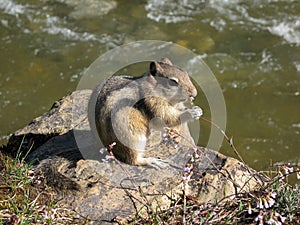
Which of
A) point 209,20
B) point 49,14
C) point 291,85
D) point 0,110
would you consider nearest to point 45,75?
point 0,110

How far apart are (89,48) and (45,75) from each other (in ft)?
3.22

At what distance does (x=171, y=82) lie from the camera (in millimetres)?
4109

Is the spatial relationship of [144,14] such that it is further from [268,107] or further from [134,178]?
[134,178]

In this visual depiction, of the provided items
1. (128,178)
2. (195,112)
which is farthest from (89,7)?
(128,178)

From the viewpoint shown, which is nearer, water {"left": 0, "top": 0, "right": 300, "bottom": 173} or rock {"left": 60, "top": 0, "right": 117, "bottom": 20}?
water {"left": 0, "top": 0, "right": 300, "bottom": 173}

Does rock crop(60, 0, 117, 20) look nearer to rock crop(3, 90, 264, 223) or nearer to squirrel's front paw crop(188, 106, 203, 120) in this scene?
rock crop(3, 90, 264, 223)

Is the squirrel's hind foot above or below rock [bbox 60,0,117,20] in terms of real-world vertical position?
above

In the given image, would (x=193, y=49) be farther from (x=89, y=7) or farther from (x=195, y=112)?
(x=195, y=112)

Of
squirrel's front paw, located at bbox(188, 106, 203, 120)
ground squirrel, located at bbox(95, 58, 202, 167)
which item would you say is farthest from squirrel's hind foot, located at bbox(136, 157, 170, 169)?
squirrel's front paw, located at bbox(188, 106, 203, 120)

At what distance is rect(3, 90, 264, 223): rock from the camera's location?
3.88m

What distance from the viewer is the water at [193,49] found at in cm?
763

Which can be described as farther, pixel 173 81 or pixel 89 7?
pixel 89 7

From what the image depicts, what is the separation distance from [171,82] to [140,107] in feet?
1.13

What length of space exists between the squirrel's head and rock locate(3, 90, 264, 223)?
1.52 ft
